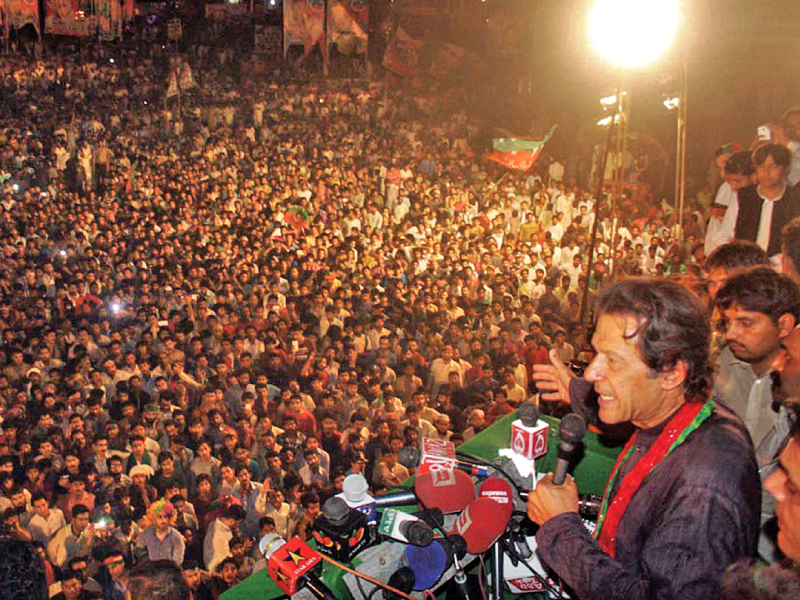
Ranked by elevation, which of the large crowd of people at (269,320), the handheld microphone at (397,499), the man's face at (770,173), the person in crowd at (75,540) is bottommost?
the person in crowd at (75,540)

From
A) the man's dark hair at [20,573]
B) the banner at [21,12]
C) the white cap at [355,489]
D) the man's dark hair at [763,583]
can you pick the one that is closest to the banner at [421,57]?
the banner at [21,12]

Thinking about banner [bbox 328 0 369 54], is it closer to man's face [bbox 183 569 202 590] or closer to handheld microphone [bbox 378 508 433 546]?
man's face [bbox 183 569 202 590]

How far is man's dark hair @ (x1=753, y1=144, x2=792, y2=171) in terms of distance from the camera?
377cm

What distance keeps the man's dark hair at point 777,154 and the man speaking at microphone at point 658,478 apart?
268 centimetres

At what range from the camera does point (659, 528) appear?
1.38 meters

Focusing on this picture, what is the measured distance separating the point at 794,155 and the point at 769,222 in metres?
0.58

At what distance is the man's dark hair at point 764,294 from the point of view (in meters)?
2.36

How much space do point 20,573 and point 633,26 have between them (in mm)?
4848

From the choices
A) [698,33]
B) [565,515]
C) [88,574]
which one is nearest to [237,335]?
[88,574]

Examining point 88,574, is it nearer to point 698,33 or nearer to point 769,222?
point 769,222

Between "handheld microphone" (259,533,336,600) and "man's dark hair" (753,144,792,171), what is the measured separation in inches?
133

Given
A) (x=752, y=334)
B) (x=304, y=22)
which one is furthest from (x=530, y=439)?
(x=304, y=22)

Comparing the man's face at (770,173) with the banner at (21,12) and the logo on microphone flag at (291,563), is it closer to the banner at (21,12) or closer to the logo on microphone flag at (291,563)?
the logo on microphone flag at (291,563)

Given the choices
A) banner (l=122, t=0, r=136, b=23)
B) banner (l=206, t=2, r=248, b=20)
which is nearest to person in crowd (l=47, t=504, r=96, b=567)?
banner (l=122, t=0, r=136, b=23)
